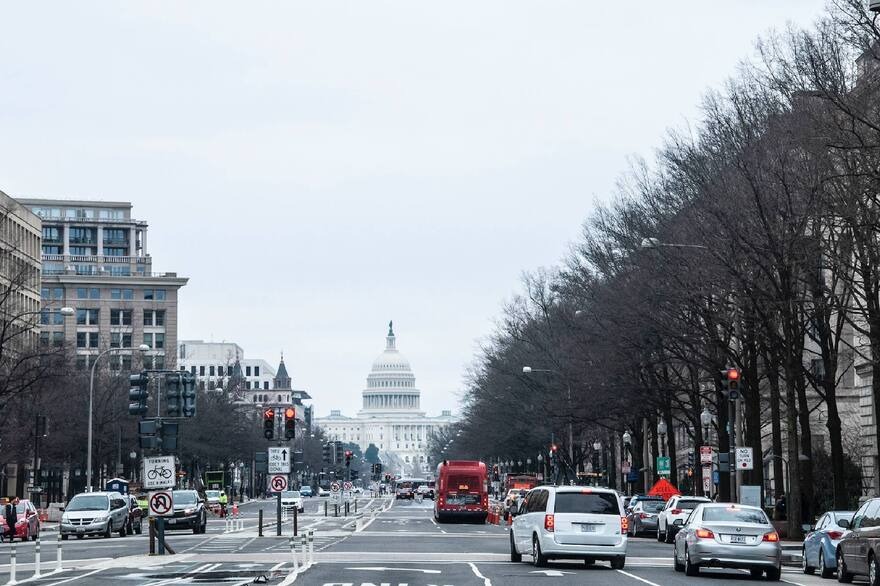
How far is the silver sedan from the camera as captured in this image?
34000mm

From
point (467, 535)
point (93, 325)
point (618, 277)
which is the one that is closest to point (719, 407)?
point (618, 277)

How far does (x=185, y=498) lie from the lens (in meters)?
66.8

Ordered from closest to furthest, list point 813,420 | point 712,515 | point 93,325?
1. point 712,515
2. point 813,420
3. point 93,325

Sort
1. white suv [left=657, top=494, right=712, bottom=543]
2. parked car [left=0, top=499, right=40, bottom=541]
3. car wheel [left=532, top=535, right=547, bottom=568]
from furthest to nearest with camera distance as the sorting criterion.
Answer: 1. parked car [left=0, top=499, right=40, bottom=541]
2. white suv [left=657, top=494, right=712, bottom=543]
3. car wheel [left=532, top=535, right=547, bottom=568]

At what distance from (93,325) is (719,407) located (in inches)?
4901

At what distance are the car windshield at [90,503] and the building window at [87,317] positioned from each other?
119252 mm

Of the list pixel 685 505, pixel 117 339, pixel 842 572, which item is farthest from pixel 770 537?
pixel 117 339

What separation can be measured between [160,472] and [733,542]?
15208mm

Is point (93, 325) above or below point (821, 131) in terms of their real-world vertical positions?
above

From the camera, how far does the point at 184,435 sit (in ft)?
373

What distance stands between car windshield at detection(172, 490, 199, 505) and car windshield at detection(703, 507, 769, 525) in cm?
3485

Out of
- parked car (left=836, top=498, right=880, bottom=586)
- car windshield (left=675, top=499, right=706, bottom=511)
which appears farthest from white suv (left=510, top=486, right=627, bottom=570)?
car windshield (left=675, top=499, right=706, bottom=511)

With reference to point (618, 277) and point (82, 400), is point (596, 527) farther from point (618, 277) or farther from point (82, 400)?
point (82, 400)

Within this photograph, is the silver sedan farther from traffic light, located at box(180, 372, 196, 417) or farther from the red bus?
the red bus
